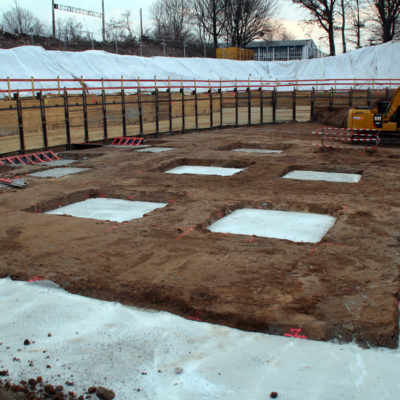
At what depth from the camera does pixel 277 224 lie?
8812mm

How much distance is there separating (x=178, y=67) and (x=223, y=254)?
35.7 metres

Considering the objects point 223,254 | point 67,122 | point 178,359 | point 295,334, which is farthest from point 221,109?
point 178,359

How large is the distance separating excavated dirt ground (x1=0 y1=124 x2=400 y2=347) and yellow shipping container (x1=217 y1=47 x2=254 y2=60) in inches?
1650

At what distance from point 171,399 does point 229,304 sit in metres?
1.62

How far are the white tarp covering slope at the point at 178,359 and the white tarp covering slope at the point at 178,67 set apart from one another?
71.7 ft

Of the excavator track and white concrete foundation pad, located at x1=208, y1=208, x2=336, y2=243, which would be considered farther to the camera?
the excavator track

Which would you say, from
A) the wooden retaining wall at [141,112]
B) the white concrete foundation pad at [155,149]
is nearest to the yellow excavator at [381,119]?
the white concrete foundation pad at [155,149]

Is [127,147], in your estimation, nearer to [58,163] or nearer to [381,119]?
[58,163]

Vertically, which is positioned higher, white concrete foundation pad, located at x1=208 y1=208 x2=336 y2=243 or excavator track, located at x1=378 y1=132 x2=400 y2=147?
excavator track, located at x1=378 y1=132 x2=400 y2=147

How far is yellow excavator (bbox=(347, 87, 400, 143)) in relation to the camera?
1896 centimetres

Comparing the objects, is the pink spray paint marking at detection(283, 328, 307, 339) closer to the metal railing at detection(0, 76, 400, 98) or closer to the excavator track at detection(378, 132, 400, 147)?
the metal railing at detection(0, 76, 400, 98)

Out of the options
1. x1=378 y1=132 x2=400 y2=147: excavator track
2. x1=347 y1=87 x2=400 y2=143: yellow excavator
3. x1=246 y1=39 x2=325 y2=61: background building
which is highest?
x1=246 y1=39 x2=325 y2=61: background building

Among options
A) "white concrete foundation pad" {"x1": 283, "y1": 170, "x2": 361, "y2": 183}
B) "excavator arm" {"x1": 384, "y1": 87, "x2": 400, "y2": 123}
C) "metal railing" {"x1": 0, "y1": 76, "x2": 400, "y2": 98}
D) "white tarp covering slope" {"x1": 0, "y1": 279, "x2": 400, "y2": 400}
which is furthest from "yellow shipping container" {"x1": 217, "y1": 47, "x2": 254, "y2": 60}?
"white tarp covering slope" {"x1": 0, "y1": 279, "x2": 400, "y2": 400}

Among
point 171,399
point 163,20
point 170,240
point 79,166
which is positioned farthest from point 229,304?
point 163,20
